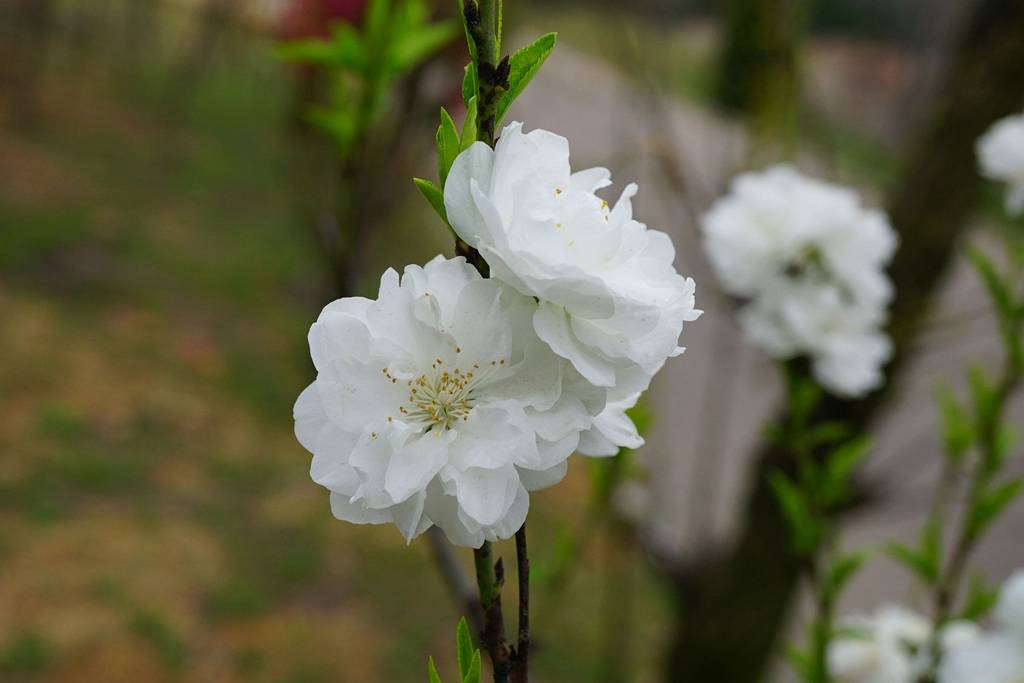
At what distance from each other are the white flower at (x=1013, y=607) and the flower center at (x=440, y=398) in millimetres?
504

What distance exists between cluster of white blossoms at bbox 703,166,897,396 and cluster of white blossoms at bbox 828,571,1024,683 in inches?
12.0

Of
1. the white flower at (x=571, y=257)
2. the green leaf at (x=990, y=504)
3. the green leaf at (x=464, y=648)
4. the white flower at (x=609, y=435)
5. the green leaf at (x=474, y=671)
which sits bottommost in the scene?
the green leaf at (x=990, y=504)

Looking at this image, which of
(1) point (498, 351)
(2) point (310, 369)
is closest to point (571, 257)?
(1) point (498, 351)

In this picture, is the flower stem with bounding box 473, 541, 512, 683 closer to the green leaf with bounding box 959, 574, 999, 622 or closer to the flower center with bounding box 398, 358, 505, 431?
the flower center with bounding box 398, 358, 505, 431

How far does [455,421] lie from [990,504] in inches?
26.6

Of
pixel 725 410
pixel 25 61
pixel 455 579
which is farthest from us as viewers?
pixel 25 61

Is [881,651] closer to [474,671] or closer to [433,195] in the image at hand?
[474,671]

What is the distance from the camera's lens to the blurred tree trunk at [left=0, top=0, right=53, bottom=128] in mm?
5129

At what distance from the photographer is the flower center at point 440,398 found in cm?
43

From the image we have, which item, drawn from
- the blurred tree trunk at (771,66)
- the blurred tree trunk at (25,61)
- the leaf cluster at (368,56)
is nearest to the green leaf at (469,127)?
the leaf cluster at (368,56)

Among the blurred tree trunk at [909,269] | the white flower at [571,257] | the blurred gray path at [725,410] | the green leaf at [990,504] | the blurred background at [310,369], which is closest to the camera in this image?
the white flower at [571,257]

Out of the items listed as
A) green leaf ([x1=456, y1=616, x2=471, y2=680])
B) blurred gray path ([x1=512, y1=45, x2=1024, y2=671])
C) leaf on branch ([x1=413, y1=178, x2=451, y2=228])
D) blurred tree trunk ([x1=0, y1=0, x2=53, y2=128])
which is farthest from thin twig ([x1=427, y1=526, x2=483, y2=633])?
blurred tree trunk ([x1=0, y1=0, x2=53, y2=128])

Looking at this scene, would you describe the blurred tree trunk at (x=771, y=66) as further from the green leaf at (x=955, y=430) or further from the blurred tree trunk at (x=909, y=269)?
the green leaf at (x=955, y=430)

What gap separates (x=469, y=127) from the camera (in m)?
0.38
